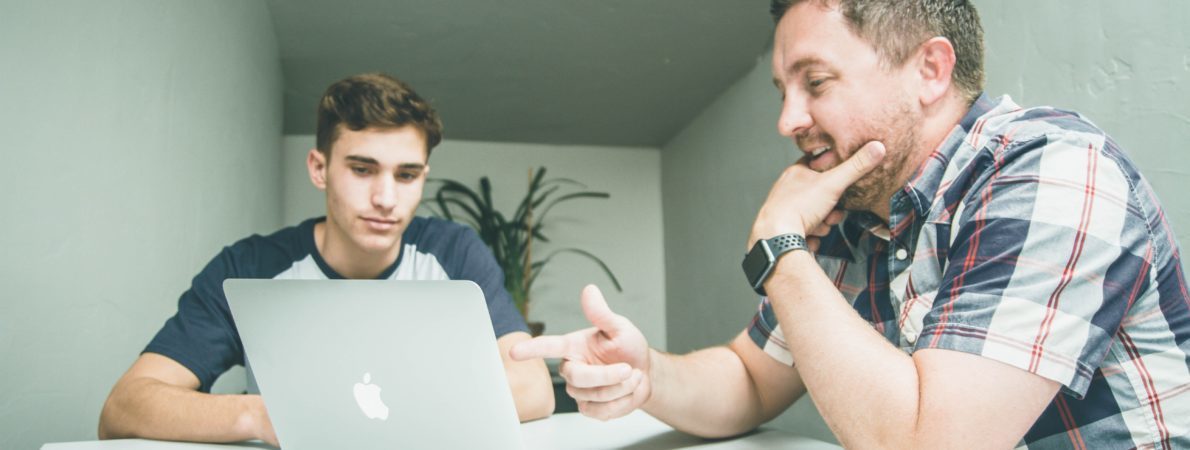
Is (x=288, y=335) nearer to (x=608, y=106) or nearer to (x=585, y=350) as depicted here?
(x=585, y=350)

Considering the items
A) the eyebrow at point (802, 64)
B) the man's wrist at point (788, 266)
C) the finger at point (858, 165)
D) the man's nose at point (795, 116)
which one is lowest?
the man's wrist at point (788, 266)

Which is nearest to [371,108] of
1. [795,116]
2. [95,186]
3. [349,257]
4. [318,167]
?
[318,167]

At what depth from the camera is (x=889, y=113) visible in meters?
1.14

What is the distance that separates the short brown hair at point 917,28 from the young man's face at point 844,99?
0.02 m

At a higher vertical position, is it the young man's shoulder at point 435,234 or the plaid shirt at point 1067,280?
the young man's shoulder at point 435,234

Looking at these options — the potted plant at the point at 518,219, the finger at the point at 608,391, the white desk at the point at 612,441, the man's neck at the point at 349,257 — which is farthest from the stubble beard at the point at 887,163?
the potted plant at the point at 518,219

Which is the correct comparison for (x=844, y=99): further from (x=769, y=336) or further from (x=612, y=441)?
(x=612, y=441)

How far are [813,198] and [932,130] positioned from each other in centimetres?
21

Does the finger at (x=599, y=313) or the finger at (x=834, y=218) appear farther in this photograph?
the finger at (x=834, y=218)

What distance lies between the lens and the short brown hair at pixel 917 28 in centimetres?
114

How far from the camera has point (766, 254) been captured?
1.05 metres

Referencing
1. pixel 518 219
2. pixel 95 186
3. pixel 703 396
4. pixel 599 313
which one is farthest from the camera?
pixel 518 219

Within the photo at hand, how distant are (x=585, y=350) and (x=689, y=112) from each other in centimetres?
317

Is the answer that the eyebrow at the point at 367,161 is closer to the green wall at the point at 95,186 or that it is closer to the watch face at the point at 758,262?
the green wall at the point at 95,186
